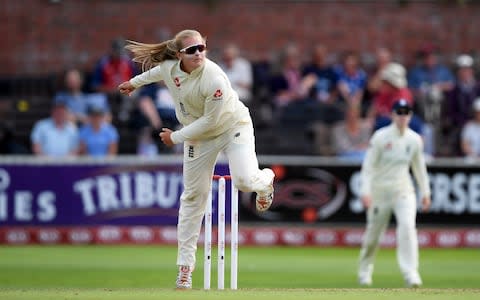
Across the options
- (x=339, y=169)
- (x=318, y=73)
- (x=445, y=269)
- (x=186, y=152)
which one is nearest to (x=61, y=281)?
(x=186, y=152)

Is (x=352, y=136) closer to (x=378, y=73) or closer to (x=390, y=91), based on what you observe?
(x=378, y=73)

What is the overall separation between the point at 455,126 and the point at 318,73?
7.82ft

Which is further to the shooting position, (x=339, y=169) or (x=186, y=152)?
(x=339, y=169)

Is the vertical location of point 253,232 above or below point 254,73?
below

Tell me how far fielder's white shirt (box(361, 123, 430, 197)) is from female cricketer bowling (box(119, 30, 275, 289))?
130 inches

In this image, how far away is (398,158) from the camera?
1349 cm

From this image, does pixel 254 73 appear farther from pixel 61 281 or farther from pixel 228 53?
pixel 61 281

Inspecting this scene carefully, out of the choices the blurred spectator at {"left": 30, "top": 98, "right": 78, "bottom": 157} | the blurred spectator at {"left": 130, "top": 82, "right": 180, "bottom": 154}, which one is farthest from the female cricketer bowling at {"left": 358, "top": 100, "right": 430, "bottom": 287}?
the blurred spectator at {"left": 30, "top": 98, "right": 78, "bottom": 157}

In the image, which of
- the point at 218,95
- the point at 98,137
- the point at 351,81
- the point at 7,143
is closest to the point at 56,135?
the point at 98,137

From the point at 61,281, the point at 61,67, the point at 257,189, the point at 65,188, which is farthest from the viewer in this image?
the point at 61,67

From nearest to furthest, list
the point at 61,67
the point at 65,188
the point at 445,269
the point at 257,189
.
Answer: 1. the point at 257,189
2. the point at 445,269
3. the point at 65,188
4. the point at 61,67

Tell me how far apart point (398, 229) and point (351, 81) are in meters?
7.00

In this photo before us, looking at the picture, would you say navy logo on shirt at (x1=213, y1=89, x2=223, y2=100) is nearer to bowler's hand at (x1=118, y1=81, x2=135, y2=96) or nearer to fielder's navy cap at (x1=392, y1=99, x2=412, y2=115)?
bowler's hand at (x1=118, y1=81, x2=135, y2=96)

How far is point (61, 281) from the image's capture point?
513 inches
